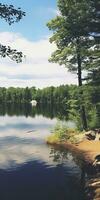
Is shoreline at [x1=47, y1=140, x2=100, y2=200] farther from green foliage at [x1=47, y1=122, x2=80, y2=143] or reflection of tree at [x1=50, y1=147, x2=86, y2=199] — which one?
green foliage at [x1=47, y1=122, x2=80, y2=143]

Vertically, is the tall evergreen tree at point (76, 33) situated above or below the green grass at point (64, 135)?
above

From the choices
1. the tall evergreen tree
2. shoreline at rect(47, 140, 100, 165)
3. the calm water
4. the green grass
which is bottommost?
the calm water

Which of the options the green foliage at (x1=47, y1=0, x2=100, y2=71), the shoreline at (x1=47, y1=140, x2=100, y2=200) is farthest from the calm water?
the green foliage at (x1=47, y1=0, x2=100, y2=71)

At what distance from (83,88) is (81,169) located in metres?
8.46

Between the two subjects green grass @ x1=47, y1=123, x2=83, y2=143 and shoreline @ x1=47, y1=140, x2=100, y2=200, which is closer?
shoreline @ x1=47, y1=140, x2=100, y2=200

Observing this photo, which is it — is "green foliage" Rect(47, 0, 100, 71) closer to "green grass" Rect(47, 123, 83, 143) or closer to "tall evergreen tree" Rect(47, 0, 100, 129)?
"tall evergreen tree" Rect(47, 0, 100, 129)

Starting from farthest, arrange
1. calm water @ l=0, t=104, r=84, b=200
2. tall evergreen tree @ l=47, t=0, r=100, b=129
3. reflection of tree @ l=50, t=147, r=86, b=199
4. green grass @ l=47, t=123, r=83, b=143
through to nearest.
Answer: green grass @ l=47, t=123, r=83, b=143 < tall evergreen tree @ l=47, t=0, r=100, b=129 < reflection of tree @ l=50, t=147, r=86, b=199 < calm water @ l=0, t=104, r=84, b=200

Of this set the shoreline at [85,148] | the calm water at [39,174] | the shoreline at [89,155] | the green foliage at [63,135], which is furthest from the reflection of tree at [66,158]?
the green foliage at [63,135]

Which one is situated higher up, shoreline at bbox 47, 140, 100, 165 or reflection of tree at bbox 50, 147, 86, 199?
shoreline at bbox 47, 140, 100, 165

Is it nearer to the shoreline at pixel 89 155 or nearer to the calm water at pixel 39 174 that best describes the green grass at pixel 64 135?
the shoreline at pixel 89 155

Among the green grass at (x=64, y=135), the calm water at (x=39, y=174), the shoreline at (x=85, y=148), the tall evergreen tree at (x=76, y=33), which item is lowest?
the calm water at (x=39, y=174)

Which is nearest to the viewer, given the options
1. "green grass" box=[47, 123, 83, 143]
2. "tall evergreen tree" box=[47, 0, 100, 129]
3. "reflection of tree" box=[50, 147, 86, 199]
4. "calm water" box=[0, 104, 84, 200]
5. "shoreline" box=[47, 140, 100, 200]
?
"shoreline" box=[47, 140, 100, 200]

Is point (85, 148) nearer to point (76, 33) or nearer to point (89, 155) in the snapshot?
point (89, 155)

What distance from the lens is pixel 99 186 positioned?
22.2 meters
